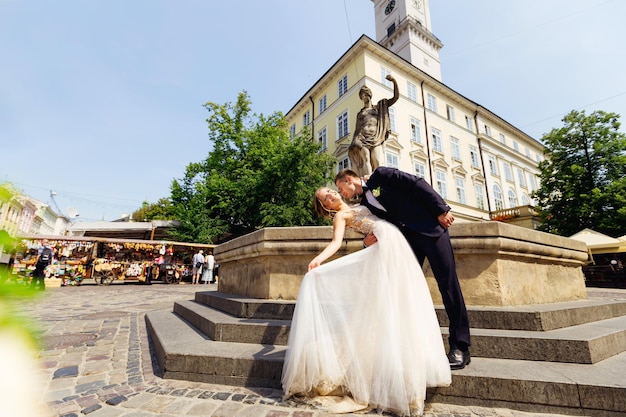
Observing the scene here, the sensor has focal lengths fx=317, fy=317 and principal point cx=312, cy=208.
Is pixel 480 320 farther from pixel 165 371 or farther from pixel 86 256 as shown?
pixel 86 256

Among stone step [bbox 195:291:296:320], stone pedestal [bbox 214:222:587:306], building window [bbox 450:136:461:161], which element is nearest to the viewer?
stone pedestal [bbox 214:222:587:306]

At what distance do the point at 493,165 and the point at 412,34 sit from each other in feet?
55.0

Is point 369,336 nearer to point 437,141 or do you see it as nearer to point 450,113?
point 437,141

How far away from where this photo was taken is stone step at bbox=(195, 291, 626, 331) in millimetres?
3195

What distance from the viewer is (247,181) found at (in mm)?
21391

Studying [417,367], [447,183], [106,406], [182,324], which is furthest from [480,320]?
[447,183]

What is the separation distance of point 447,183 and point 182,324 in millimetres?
26284

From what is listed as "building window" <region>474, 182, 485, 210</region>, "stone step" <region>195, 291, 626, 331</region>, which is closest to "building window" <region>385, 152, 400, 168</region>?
"building window" <region>474, 182, 485, 210</region>

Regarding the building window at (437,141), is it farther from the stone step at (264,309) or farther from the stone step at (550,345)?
the stone step at (264,309)

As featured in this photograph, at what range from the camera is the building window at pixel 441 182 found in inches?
1027

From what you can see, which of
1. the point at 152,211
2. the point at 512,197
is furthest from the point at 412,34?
the point at 152,211

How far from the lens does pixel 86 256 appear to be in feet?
56.9

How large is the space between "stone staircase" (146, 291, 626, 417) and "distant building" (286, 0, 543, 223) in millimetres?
19607

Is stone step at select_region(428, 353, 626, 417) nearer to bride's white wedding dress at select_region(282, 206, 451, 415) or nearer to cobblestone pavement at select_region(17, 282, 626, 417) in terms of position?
cobblestone pavement at select_region(17, 282, 626, 417)
